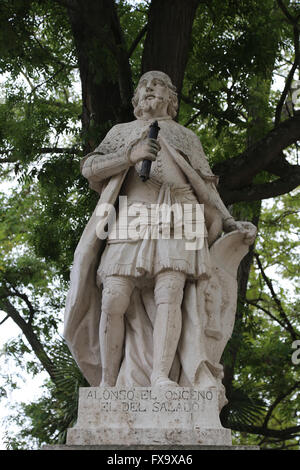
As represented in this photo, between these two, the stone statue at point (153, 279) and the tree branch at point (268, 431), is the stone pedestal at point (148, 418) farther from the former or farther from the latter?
the tree branch at point (268, 431)

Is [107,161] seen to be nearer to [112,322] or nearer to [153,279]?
[153,279]

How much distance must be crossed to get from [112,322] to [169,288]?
55cm

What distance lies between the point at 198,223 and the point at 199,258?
37cm

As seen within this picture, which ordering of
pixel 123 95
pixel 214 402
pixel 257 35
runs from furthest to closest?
1. pixel 257 35
2. pixel 123 95
3. pixel 214 402

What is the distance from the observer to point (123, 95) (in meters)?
10.0

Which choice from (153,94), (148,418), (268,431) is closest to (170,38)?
(153,94)

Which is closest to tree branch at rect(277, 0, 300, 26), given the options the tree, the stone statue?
the tree

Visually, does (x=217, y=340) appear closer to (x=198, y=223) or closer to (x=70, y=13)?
(x=198, y=223)

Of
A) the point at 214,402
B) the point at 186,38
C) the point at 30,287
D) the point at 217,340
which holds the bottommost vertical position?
the point at 214,402

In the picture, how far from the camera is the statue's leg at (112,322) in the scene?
260 inches

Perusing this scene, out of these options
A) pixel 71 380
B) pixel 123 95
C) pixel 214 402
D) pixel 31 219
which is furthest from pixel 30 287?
pixel 214 402

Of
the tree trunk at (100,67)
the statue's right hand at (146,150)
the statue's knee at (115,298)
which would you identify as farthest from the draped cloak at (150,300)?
the tree trunk at (100,67)

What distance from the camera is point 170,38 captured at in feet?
33.4

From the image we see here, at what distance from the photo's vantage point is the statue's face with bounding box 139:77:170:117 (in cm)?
755
